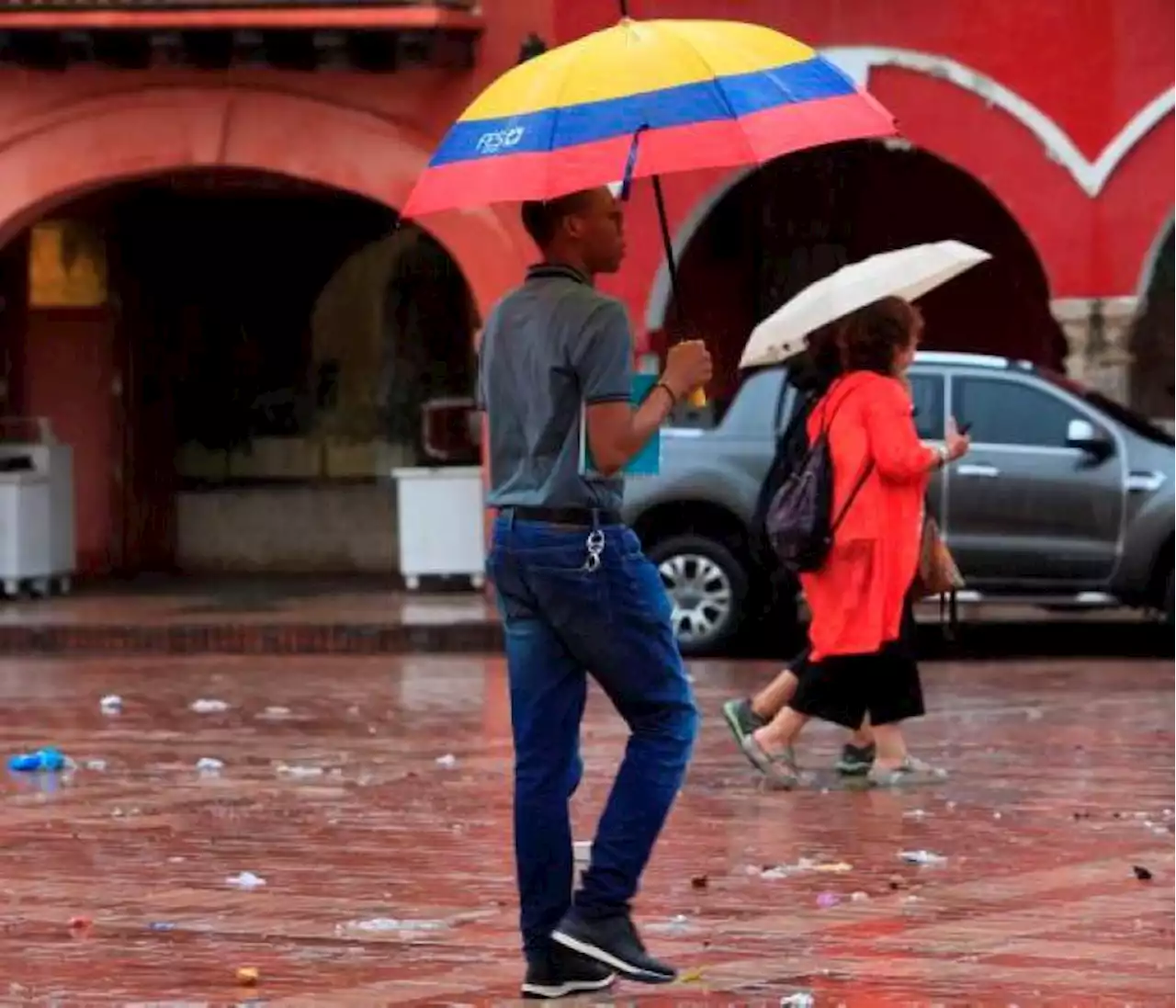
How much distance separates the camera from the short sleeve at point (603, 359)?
7.53m

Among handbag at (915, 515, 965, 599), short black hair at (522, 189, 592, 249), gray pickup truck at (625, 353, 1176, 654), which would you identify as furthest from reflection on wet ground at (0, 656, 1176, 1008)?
gray pickup truck at (625, 353, 1176, 654)

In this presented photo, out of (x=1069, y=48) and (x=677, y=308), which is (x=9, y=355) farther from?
(x=677, y=308)

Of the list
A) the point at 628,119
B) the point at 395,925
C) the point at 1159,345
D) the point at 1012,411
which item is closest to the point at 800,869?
the point at 395,925

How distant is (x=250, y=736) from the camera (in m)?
15.0

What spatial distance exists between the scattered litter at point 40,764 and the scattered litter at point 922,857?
445cm

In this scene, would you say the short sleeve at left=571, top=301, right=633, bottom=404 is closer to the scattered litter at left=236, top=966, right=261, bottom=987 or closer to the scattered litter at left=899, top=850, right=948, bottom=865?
the scattered litter at left=236, top=966, right=261, bottom=987

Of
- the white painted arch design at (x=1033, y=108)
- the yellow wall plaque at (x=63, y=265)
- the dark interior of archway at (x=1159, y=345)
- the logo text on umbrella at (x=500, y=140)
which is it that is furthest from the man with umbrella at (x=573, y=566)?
the yellow wall plaque at (x=63, y=265)

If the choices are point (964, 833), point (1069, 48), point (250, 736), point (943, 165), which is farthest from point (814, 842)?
point (943, 165)

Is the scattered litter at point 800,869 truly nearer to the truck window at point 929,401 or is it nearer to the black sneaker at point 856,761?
the black sneaker at point 856,761

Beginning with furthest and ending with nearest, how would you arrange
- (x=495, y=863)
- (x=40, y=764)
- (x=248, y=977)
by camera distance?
(x=40, y=764)
(x=495, y=863)
(x=248, y=977)

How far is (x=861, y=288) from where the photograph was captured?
1238 cm

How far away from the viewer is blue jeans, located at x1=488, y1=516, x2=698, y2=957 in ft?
25.1

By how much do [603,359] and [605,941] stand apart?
1316 millimetres

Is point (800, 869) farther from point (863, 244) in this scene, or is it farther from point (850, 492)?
point (863, 244)
